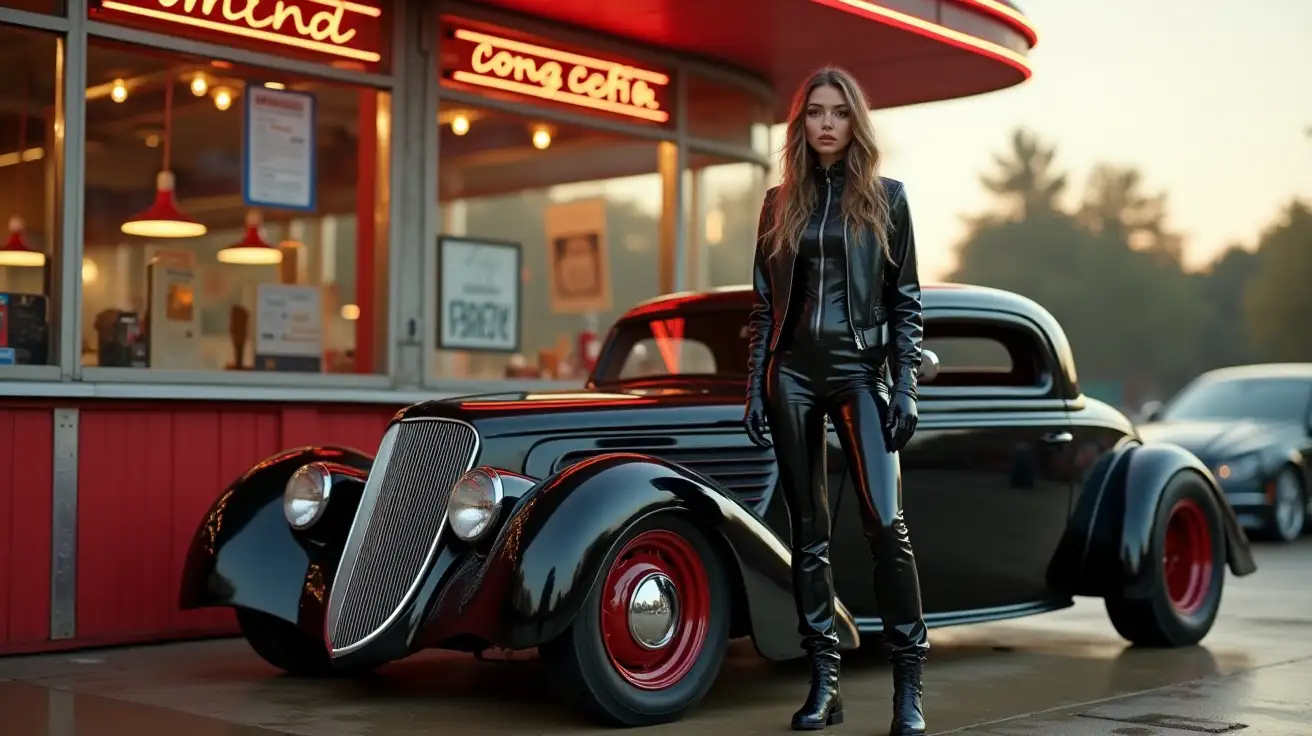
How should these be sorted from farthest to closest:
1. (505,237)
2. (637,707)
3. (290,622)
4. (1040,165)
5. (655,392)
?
(1040,165)
(505,237)
(655,392)
(290,622)
(637,707)

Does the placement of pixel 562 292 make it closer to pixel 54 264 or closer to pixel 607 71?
pixel 607 71

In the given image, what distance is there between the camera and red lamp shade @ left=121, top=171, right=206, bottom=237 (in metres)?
8.31

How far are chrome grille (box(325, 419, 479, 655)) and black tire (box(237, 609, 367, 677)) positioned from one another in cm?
83

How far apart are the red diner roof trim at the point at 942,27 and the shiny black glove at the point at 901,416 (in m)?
4.31

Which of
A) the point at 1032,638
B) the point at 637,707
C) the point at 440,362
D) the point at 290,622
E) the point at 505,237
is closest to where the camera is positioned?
the point at 637,707

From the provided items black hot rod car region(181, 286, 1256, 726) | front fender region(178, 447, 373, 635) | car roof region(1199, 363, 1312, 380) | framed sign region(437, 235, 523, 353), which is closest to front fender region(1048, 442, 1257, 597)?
black hot rod car region(181, 286, 1256, 726)

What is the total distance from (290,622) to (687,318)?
2200 millimetres

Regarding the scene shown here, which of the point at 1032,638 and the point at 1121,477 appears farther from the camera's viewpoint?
the point at 1032,638

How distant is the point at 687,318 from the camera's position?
719 cm

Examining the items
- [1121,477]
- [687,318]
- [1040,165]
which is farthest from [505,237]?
[1040,165]

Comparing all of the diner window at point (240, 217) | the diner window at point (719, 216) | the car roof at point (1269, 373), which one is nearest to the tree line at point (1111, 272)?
the car roof at point (1269, 373)

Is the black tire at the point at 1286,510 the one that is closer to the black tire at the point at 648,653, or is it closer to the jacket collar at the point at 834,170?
the black tire at the point at 648,653

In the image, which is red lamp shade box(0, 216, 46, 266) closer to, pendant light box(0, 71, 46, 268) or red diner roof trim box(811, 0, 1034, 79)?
pendant light box(0, 71, 46, 268)

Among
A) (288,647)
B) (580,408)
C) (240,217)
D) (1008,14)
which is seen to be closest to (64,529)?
(288,647)
